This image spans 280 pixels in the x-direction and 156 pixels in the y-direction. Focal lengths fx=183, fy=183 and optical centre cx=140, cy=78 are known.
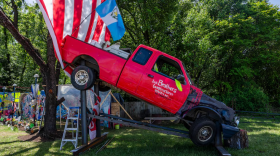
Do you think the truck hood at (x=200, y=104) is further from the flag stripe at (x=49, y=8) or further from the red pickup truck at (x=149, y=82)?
the flag stripe at (x=49, y=8)

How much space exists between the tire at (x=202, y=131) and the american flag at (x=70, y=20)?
14.6 ft

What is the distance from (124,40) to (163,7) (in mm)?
3751

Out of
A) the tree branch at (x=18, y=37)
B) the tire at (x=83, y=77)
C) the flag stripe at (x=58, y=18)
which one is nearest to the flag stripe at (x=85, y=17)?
the flag stripe at (x=58, y=18)

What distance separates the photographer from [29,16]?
906 inches

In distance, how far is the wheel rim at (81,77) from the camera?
5496mm

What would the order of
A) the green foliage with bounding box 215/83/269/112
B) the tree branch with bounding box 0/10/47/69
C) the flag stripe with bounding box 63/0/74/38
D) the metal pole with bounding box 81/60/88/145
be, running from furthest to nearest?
the green foliage with bounding box 215/83/269/112 < the tree branch with bounding box 0/10/47/69 < the metal pole with bounding box 81/60/88/145 < the flag stripe with bounding box 63/0/74/38

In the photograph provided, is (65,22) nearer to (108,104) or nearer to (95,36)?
(95,36)

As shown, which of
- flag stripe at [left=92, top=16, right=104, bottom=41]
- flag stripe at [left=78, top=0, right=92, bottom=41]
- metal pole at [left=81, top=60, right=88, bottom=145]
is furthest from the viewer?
flag stripe at [left=92, top=16, right=104, bottom=41]

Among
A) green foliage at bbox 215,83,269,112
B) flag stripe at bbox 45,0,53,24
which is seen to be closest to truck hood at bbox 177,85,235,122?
flag stripe at bbox 45,0,53,24

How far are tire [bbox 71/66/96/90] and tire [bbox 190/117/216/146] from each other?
10.8 ft

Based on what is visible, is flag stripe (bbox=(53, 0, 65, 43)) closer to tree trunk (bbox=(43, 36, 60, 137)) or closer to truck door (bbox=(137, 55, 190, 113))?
truck door (bbox=(137, 55, 190, 113))

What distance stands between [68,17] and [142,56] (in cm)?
257

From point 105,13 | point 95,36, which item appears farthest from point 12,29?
point 105,13

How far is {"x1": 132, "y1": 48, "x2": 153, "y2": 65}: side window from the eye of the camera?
547 centimetres
